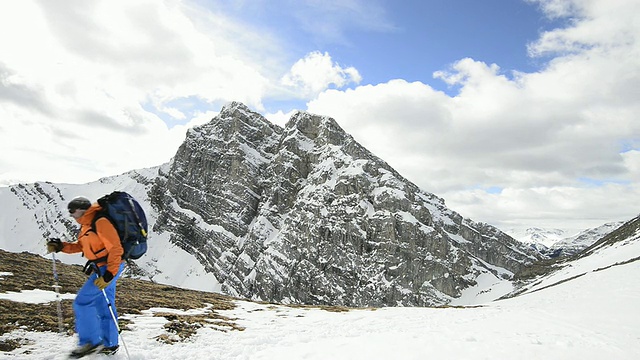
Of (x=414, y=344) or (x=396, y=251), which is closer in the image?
(x=414, y=344)

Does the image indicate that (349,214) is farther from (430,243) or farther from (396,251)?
(430,243)

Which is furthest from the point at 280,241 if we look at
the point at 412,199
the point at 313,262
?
the point at 412,199

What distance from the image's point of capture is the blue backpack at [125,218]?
7422 mm

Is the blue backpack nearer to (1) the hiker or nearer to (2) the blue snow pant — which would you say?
(1) the hiker

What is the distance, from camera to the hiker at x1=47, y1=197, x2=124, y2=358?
7141mm

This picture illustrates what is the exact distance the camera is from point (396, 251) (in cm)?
15525

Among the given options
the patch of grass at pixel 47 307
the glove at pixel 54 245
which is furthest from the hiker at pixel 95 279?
the patch of grass at pixel 47 307

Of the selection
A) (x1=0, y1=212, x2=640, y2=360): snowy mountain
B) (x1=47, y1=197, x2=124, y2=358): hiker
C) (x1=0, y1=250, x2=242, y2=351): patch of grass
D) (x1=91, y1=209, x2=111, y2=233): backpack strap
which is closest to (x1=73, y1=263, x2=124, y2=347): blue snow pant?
(x1=47, y1=197, x2=124, y2=358): hiker

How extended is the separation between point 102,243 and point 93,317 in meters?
1.52

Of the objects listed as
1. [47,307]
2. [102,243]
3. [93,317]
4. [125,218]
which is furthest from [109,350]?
[47,307]

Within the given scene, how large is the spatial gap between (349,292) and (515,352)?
151m

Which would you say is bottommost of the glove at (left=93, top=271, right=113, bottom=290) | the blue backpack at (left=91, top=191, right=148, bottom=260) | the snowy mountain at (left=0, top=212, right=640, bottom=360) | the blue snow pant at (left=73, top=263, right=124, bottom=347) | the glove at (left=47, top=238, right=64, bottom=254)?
the snowy mountain at (left=0, top=212, right=640, bottom=360)

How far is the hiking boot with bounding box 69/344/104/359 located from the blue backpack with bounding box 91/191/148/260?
1.79 meters

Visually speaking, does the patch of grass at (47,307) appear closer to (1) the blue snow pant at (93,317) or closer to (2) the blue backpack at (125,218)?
(1) the blue snow pant at (93,317)
